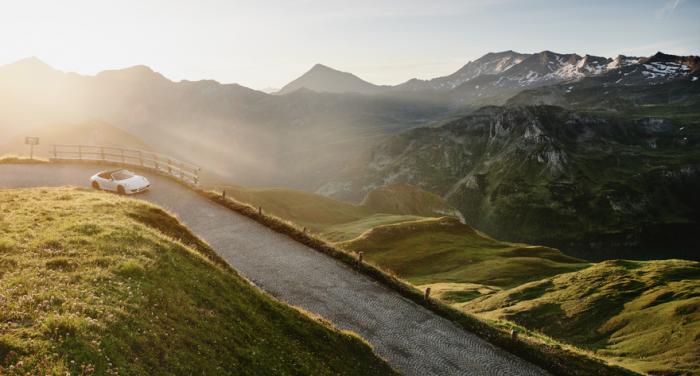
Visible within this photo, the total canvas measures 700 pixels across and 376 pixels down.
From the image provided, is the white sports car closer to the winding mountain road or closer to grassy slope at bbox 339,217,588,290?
the winding mountain road

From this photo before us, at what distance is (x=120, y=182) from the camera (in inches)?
1715

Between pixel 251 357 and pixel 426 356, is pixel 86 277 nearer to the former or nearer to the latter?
pixel 251 357

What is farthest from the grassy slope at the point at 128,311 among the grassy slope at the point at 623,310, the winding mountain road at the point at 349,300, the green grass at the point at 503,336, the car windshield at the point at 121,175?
the grassy slope at the point at 623,310

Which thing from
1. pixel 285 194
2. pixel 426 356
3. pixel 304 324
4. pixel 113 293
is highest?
pixel 113 293

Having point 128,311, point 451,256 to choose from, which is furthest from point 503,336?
point 451,256

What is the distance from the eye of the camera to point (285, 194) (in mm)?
155125

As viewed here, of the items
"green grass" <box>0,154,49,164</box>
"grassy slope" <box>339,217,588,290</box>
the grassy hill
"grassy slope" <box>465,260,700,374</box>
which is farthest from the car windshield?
the grassy hill

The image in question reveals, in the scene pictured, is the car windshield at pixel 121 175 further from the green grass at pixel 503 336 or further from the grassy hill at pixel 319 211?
the grassy hill at pixel 319 211

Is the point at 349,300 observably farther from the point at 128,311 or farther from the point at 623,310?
the point at 623,310

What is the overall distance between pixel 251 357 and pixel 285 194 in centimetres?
13985

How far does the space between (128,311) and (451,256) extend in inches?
2759

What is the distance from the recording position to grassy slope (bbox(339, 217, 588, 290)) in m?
67.8

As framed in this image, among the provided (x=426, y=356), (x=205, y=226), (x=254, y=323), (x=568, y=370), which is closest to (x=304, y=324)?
(x=254, y=323)

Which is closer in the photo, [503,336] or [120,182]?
[503,336]
